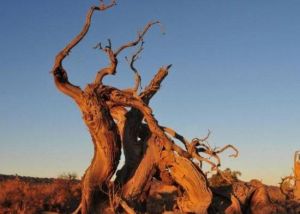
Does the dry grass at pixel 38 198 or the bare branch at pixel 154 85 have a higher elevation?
the bare branch at pixel 154 85

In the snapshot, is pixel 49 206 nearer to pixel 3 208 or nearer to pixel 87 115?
pixel 3 208

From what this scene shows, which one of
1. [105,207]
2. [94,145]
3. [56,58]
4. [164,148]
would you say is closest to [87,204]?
[105,207]

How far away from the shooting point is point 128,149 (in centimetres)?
2244

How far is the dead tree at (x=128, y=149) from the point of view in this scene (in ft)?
68.0

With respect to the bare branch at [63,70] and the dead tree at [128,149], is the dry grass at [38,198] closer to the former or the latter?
the dead tree at [128,149]

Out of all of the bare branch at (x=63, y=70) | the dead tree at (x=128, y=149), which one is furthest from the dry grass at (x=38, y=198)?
the bare branch at (x=63, y=70)

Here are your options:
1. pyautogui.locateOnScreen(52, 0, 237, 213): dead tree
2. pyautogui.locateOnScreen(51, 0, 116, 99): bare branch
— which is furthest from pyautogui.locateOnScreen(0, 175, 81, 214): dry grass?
pyautogui.locateOnScreen(51, 0, 116, 99): bare branch

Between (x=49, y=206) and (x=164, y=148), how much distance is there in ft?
16.9

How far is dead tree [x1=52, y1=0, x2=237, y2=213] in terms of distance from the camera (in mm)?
20719

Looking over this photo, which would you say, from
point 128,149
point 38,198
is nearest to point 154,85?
point 128,149

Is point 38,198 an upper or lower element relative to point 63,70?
lower

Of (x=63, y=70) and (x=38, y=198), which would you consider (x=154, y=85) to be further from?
(x=38, y=198)

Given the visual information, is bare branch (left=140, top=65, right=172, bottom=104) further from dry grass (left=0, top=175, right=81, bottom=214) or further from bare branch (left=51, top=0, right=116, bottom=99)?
dry grass (left=0, top=175, right=81, bottom=214)

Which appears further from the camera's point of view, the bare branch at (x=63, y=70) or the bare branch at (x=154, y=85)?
the bare branch at (x=154, y=85)
